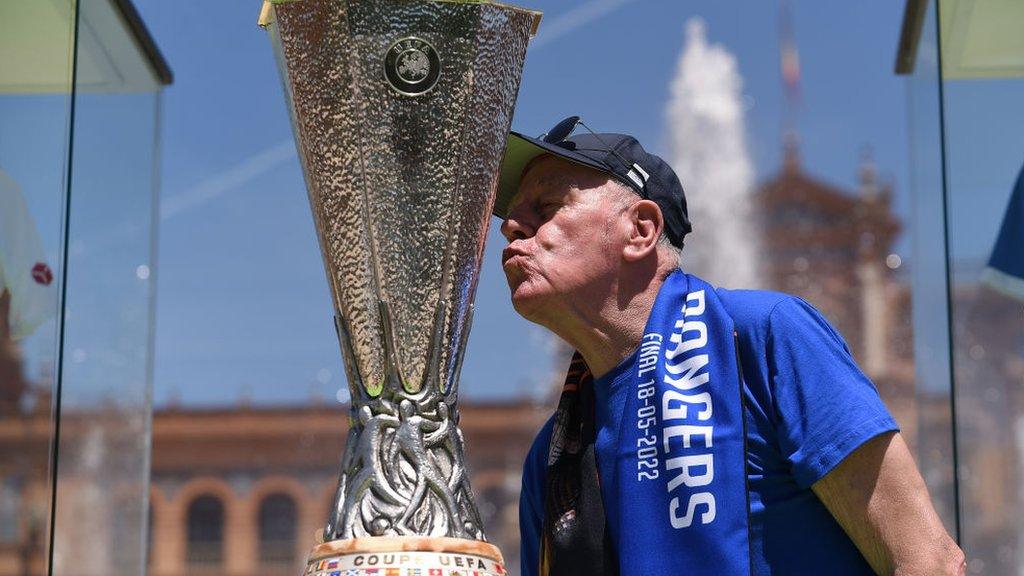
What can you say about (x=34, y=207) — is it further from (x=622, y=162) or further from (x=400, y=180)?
(x=622, y=162)

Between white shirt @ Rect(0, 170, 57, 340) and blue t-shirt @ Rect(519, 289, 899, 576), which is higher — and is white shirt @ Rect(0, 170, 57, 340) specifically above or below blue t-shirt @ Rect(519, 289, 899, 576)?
above

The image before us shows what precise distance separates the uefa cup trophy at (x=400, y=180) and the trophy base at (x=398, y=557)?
3.6 inches

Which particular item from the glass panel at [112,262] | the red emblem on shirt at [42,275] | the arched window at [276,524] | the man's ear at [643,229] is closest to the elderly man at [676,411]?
the man's ear at [643,229]

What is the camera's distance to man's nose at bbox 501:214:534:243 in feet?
9.23

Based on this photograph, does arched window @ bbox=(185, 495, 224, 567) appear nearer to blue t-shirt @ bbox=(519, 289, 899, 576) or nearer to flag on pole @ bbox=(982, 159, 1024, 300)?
flag on pole @ bbox=(982, 159, 1024, 300)

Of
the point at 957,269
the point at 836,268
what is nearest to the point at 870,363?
the point at 836,268

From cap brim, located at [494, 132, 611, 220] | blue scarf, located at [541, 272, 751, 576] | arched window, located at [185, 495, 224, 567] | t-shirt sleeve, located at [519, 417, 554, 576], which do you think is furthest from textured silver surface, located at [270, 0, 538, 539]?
arched window, located at [185, 495, 224, 567]

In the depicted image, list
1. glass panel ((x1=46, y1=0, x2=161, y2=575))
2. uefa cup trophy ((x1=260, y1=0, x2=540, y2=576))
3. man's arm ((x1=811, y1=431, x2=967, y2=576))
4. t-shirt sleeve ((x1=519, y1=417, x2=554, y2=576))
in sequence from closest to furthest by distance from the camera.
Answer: man's arm ((x1=811, y1=431, x2=967, y2=576)), uefa cup trophy ((x1=260, y1=0, x2=540, y2=576)), t-shirt sleeve ((x1=519, y1=417, x2=554, y2=576)), glass panel ((x1=46, y1=0, x2=161, y2=575))

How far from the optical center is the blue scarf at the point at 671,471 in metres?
2.54

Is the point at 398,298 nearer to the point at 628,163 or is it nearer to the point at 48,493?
the point at 628,163

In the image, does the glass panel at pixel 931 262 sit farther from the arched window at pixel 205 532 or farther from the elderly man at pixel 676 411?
the arched window at pixel 205 532

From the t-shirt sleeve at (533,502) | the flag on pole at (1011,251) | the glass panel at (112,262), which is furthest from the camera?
the glass panel at (112,262)

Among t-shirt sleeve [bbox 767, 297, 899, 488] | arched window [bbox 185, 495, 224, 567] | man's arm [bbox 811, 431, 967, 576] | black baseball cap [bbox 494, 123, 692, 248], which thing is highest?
black baseball cap [bbox 494, 123, 692, 248]

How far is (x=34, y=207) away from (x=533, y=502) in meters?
1.49
